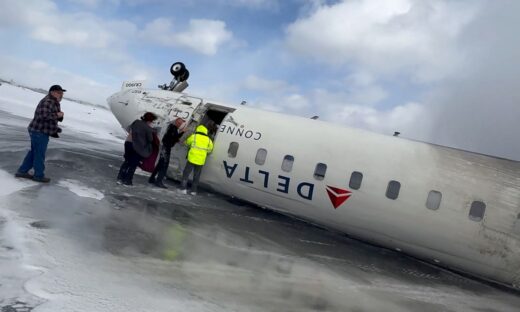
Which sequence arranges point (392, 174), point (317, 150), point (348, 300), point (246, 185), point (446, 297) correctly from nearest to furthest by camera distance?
1. point (348, 300)
2. point (446, 297)
3. point (392, 174)
4. point (317, 150)
5. point (246, 185)

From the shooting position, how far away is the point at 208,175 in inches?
466

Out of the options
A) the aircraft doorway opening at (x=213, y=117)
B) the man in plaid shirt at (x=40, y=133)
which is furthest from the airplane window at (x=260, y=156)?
the man in plaid shirt at (x=40, y=133)

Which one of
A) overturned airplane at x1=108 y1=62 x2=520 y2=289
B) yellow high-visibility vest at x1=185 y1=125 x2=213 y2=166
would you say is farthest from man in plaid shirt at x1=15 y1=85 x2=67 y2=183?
overturned airplane at x1=108 y1=62 x2=520 y2=289

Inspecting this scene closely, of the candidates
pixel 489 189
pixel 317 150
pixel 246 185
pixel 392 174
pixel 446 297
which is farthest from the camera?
pixel 246 185

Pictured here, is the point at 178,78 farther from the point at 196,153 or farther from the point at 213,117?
the point at 196,153

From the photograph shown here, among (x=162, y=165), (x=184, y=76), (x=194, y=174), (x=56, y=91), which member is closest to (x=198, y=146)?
(x=194, y=174)

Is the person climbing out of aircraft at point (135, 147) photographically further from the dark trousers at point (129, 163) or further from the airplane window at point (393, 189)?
the airplane window at point (393, 189)

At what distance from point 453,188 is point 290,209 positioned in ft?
14.0

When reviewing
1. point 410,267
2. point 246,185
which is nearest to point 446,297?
point 410,267

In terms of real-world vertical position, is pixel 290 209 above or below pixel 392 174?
below

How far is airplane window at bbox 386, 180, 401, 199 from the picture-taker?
9.45m

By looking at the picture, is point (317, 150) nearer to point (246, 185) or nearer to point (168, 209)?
point (246, 185)

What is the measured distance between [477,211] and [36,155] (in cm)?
1061

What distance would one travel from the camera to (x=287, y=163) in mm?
10641
